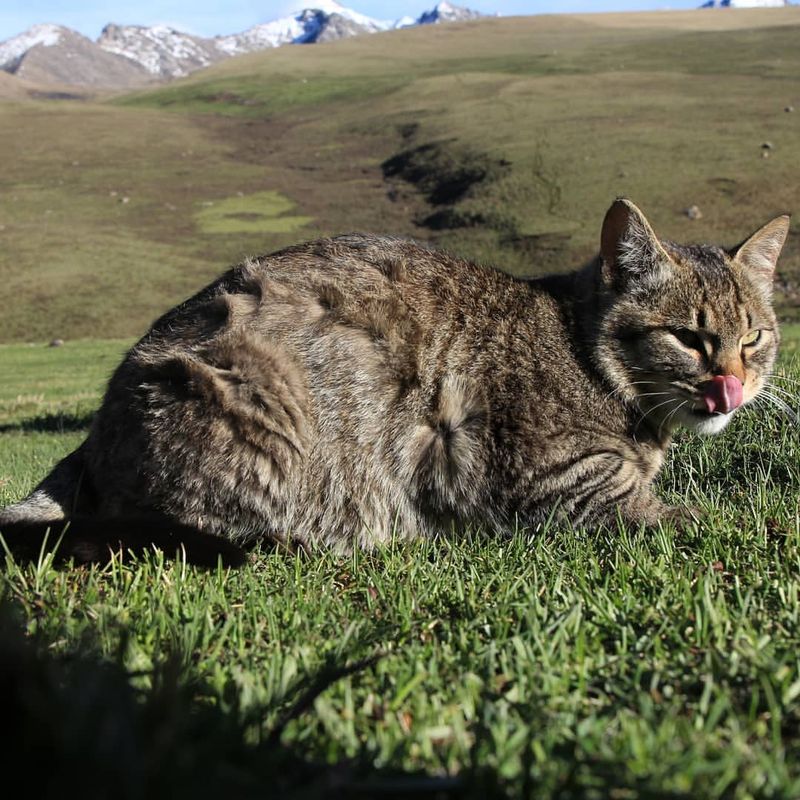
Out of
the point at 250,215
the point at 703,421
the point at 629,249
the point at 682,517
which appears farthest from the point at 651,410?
the point at 250,215

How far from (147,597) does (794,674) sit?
82.3 inches

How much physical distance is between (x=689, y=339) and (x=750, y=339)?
14.7 inches

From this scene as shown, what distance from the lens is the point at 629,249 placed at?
4605 millimetres

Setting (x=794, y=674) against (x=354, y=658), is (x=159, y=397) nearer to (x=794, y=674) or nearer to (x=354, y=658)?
(x=354, y=658)

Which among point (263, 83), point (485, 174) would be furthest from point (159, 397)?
point (263, 83)

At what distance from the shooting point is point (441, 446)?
4.36 metres

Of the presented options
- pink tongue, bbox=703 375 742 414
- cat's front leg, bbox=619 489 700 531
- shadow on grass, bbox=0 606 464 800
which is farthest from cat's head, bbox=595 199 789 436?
shadow on grass, bbox=0 606 464 800

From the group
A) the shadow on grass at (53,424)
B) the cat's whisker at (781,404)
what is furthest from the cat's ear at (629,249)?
the shadow on grass at (53,424)

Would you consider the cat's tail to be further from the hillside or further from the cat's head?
the hillside

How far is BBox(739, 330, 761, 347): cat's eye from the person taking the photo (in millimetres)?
4578

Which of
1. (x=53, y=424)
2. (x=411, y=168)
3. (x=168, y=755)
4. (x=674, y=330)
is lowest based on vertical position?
(x=53, y=424)

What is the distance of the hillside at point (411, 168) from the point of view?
3900cm

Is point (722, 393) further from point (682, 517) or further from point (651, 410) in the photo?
point (682, 517)

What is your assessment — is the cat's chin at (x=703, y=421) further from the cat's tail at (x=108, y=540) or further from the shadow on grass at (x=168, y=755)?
the shadow on grass at (x=168, y=755)
